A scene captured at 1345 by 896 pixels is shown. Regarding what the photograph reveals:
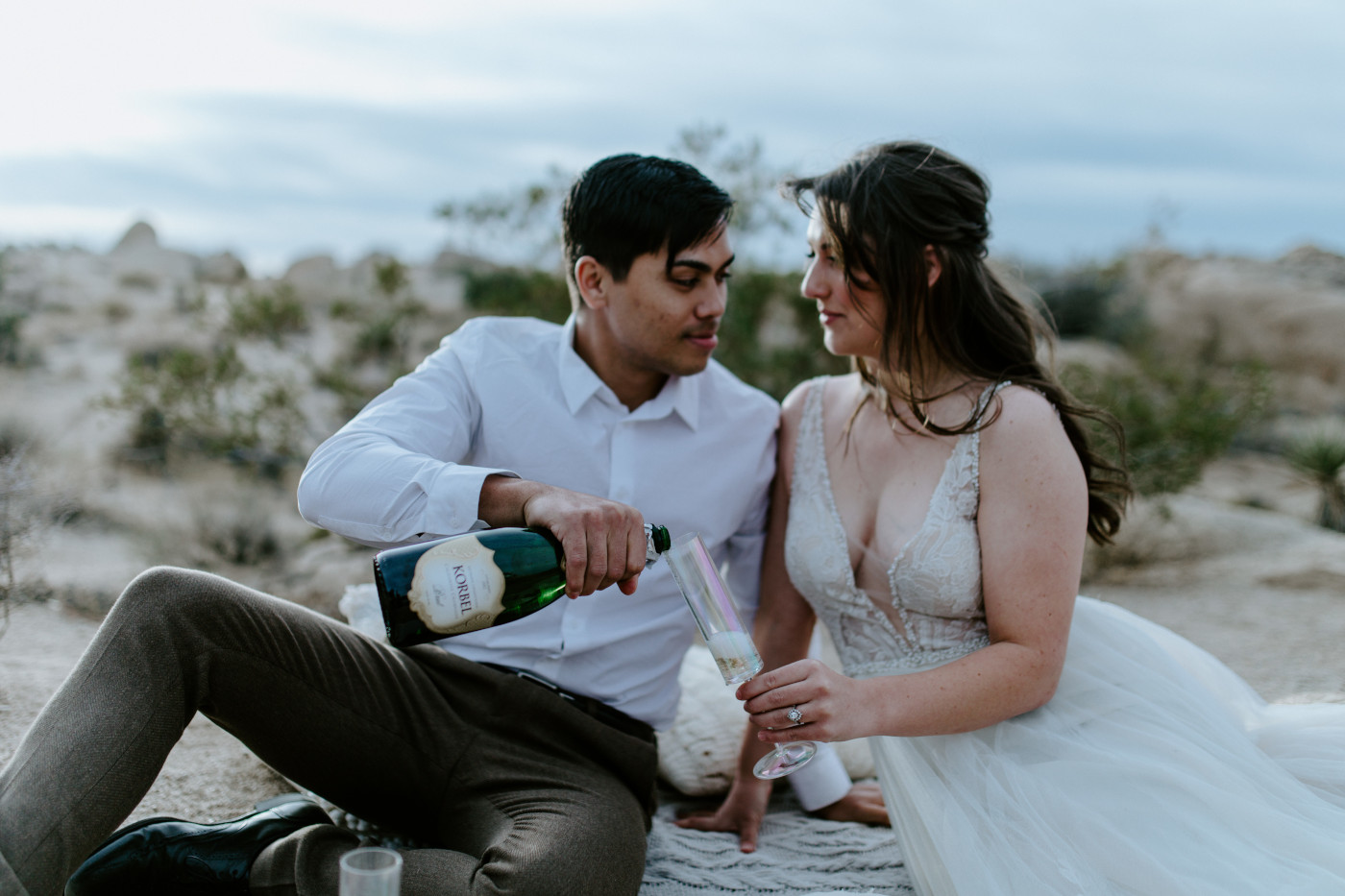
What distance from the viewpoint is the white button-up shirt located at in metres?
2.63

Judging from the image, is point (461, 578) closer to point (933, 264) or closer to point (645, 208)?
point (645, 208)

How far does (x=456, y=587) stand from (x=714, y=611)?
51cm

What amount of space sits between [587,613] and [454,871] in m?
0.79

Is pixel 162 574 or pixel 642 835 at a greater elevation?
pixel 162 574

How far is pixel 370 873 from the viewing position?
1452 mm

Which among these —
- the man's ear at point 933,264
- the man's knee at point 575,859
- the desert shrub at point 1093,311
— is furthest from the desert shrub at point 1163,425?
the desert shrub at point 1093,311

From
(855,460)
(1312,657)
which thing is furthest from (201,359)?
(1312,657)

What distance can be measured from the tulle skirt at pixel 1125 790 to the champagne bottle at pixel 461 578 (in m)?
0.98

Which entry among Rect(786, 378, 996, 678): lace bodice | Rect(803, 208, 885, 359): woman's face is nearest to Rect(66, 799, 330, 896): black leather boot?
Rect(786, 378, 996, 678): lace bodice

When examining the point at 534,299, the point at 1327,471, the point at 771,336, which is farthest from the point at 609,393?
the point at 1327,471

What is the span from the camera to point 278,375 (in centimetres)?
753

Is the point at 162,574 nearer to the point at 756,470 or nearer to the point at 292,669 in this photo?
the point at 292,669

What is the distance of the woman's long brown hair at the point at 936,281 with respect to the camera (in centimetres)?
254

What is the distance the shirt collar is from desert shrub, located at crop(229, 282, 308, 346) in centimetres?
616
